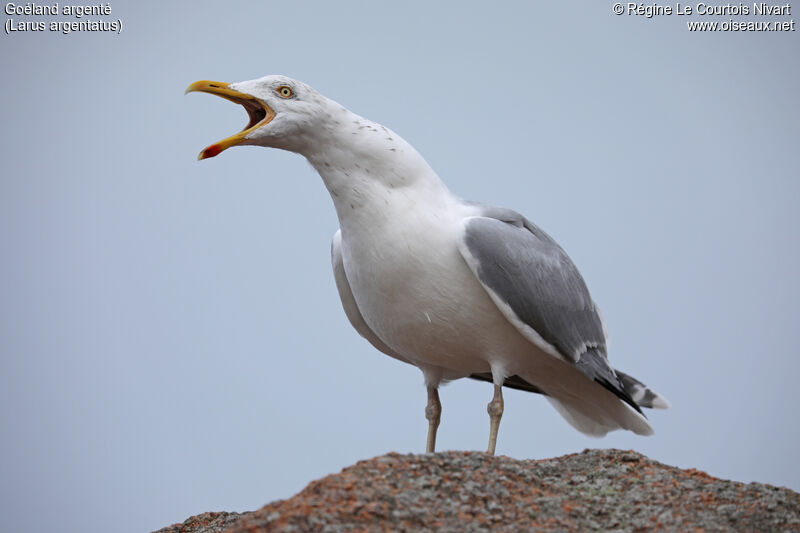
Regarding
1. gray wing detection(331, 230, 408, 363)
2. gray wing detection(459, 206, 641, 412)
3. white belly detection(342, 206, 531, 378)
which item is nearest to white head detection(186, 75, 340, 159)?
white belly detection(342, 206, 531, 378)

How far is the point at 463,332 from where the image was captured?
17.8 feet

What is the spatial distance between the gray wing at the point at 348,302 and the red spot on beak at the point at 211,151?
0.94 m

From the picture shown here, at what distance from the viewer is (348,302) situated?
20.3ft

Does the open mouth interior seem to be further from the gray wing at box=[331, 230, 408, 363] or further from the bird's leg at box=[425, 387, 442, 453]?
the bird's leg at box=[425, 387, 442, 453]

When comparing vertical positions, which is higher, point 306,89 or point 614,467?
point 306,89

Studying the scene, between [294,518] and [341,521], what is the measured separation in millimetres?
182

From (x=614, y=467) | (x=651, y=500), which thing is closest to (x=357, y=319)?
(x=614, y=467)

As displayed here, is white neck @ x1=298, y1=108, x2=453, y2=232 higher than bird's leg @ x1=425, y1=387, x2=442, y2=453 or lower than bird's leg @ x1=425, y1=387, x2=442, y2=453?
higher

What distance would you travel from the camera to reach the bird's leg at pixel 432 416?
19.7 feet

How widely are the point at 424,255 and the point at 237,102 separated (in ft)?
4.63

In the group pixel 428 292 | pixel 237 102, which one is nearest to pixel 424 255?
pixel 428 292

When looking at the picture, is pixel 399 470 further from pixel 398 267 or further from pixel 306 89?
pixel 306 89

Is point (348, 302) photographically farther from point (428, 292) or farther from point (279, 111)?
point (279, 111)

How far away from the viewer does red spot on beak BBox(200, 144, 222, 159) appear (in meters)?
5.35
